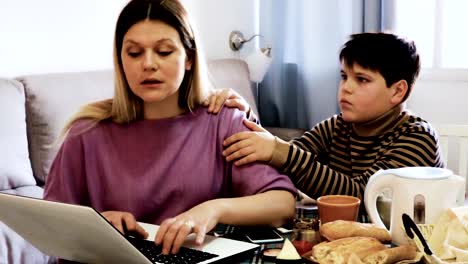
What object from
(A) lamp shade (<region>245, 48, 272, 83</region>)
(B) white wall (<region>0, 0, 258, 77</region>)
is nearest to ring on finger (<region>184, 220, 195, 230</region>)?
(B) white wall (<region>0, 0, 258, 77</region>)

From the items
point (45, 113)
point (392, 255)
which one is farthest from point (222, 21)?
point (392, 255)

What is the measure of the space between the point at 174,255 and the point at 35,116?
1.51 metres

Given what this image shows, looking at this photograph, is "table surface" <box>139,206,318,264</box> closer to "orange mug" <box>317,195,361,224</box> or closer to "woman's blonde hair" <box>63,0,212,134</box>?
"orange mug" <box>317,195,361,224</box>

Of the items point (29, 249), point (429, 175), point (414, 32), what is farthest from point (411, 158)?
point (414, 32)

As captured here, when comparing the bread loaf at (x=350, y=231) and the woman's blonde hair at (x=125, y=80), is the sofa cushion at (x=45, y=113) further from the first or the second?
the bread loaf at (x=350, y=231)

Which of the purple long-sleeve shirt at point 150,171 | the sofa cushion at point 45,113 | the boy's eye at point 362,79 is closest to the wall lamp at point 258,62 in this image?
the sofa cushion at point 45,113

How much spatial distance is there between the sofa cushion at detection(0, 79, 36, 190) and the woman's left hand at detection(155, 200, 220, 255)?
124cm

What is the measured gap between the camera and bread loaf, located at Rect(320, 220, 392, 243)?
3.66ft

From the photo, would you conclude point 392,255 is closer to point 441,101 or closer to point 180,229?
point 180,229

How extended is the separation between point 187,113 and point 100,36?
1507 mm

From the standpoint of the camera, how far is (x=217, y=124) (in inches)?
60.5

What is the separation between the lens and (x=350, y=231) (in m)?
1.12

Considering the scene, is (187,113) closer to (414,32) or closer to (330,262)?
(330,262)

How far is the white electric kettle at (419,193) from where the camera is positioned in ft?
3.64
